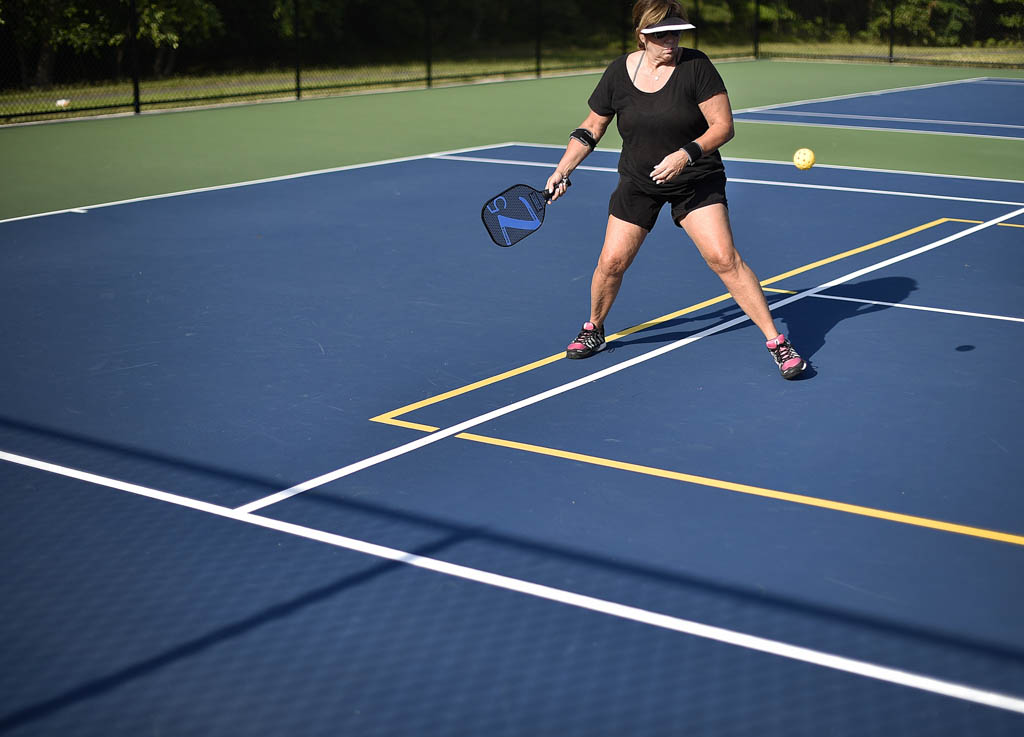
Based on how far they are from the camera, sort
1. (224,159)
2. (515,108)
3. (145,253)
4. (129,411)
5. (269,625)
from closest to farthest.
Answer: (269,625), (129,411), (145,253), (224,159), (515,108)

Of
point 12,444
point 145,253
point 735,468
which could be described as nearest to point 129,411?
point 12,444

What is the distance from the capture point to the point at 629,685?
164 inches

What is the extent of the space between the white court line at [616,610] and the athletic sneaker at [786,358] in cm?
291

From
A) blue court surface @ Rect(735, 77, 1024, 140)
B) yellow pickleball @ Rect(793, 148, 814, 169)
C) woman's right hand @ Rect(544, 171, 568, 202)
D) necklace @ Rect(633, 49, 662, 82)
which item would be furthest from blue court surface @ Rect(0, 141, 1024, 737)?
blue court surface @ Rect(735, 77, 1024, 140)

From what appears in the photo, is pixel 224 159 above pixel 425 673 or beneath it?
above

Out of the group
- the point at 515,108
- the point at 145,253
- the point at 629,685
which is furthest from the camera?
the point at 515,108

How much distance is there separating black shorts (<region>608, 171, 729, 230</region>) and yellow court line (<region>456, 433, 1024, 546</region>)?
1.71m

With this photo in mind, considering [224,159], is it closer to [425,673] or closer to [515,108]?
[515,108]

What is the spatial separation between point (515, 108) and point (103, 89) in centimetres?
913

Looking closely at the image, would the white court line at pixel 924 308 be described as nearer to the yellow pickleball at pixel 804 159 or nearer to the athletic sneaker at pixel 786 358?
the athletic sneaker at pixel 786 358

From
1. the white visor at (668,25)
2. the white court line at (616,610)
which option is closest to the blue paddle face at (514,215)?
the white visor at (668,25)

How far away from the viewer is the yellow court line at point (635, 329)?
6898 millimetres

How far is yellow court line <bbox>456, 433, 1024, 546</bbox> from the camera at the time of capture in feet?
17.5

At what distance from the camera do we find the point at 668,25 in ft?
22.5
